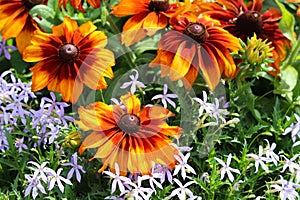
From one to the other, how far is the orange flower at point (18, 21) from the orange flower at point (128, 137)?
41 centimetres

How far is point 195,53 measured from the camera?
4.64 ft

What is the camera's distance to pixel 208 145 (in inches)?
55.3

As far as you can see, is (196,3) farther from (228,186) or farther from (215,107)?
(228,186)

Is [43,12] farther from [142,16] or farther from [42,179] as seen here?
[42,179]

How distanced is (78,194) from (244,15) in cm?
64

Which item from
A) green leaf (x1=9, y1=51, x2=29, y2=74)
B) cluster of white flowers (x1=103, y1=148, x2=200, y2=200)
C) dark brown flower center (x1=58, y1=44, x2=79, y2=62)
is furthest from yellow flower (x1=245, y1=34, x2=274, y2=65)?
green leaf (x1=9, y1=51, x2=29, y2=74)

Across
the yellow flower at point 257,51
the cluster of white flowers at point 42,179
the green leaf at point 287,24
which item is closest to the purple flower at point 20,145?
the cluster of white flowers at point 42,179

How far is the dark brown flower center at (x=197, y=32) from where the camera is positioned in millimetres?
1420

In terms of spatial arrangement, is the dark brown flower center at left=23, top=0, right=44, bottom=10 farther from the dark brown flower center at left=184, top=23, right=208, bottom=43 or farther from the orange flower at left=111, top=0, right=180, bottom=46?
the dark brown flower center at left=184, top=23, right=208, bottom=43

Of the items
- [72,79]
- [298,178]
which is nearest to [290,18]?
[298,178]

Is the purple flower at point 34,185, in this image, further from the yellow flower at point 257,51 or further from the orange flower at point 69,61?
the yellow flower at point 257,51

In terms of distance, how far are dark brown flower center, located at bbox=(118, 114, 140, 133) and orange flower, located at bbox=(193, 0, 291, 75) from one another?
437mm

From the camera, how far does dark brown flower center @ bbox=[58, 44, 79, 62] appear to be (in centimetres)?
137

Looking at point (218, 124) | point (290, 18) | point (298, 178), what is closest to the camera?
point (298, 178)
